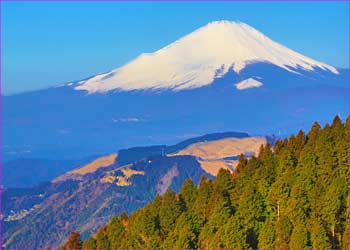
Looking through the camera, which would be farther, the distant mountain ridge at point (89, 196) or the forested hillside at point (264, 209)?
the distant mountain ridge at point (89, 196)

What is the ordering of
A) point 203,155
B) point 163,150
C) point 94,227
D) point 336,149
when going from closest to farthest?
point 336,149 < point 94,227 < point 203,155 < point 163,150

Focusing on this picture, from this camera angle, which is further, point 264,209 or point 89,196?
point 89,196

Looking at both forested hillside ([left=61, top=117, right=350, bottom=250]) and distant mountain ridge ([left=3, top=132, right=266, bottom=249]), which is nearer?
forested hillside ([left=61, top=117, right=350, bottom=250])

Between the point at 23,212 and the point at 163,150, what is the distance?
1488 inches

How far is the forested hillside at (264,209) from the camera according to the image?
21656 mm

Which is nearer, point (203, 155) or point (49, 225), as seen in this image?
point (49, 225)

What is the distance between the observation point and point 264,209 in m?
23.7

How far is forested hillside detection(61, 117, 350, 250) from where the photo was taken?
853 inches

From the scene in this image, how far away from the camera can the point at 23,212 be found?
140 meters

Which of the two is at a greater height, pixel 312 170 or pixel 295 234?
pixel 312 170

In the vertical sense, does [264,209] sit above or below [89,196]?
below

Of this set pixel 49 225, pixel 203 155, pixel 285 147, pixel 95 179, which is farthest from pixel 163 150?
pixel 285 147

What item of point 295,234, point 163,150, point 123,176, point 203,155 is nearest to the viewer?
point 295,234

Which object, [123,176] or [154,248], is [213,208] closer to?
[154,248]
